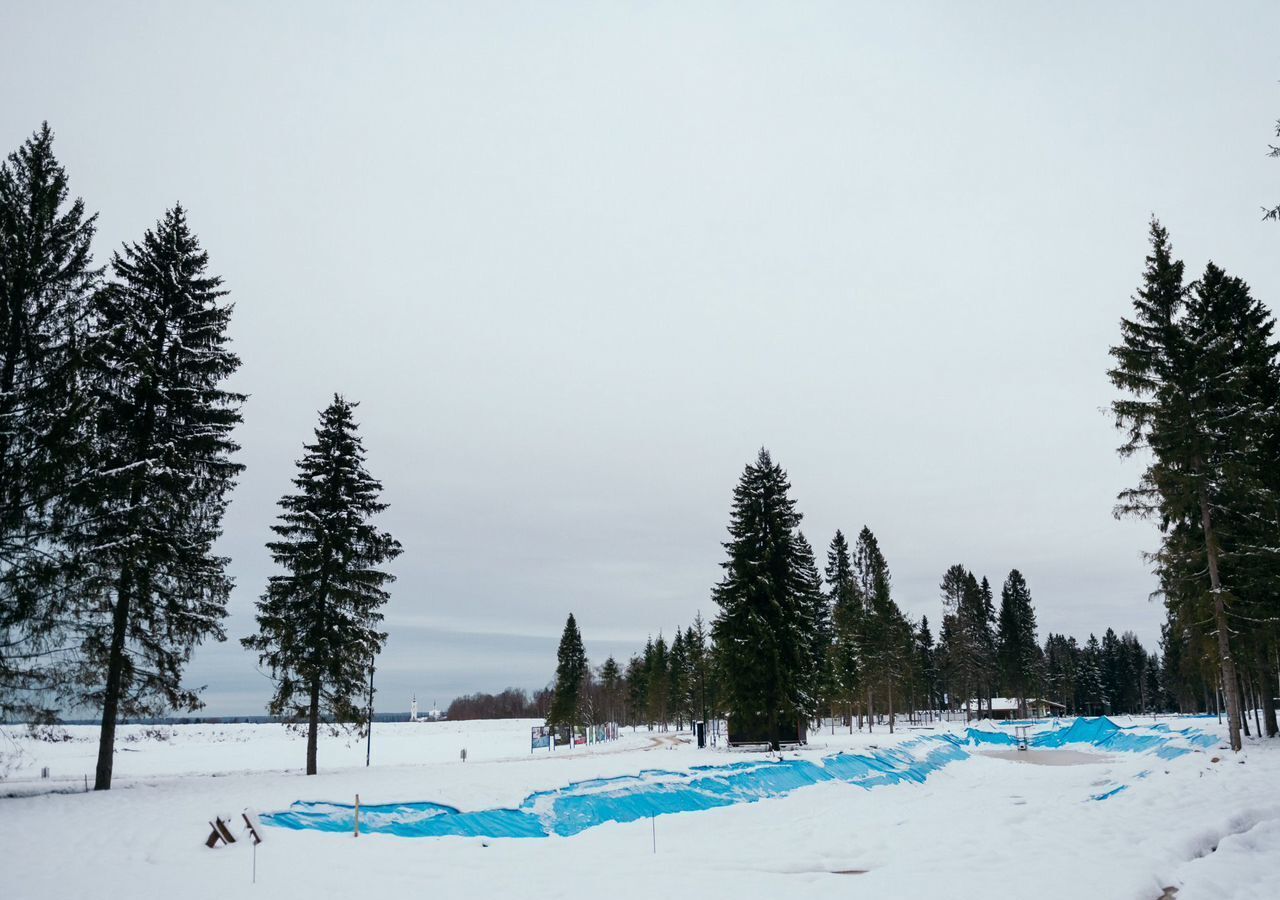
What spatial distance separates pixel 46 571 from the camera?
1906 centimetres

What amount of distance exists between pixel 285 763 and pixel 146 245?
2831 cm

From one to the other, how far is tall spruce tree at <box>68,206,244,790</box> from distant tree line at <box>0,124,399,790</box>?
50 millimetres

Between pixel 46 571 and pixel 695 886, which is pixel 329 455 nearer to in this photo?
pixel 46 571

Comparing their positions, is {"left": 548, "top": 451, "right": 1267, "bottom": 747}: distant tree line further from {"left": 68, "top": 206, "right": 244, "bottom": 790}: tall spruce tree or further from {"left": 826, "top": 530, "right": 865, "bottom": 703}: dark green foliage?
{"left": 68, "top": 206, "right": 244, "bottom": 790}: tall spruce tree

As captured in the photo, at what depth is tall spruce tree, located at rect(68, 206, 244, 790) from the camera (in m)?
20.9

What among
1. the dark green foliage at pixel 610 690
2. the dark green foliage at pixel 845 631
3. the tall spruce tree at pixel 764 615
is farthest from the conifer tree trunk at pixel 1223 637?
the dark green foliage at pixel 610 690

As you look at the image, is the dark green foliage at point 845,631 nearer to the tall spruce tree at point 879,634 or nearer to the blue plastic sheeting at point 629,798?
the tall spruce tree at point 879,634

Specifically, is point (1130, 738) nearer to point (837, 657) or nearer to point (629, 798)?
point (837, 657)

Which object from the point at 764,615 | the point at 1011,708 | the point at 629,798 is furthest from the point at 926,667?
the point at 629,798

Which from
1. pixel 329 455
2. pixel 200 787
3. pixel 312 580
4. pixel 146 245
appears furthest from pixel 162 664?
pixel 146 245

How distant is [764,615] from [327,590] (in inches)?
825

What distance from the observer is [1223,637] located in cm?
2428

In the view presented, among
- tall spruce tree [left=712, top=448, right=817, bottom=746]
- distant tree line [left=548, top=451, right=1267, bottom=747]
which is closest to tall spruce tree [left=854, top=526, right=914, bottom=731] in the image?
distant tree line [left=548, top=451, right=1267, bottom=747]

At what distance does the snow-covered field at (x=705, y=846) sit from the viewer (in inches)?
445
